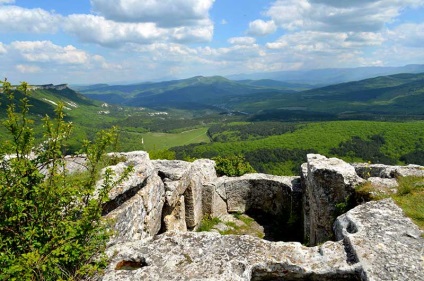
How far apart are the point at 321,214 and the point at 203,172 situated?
7192 millimetres

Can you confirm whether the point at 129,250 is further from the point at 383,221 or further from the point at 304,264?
the point at 383,221

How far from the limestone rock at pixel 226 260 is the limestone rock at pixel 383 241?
0.34m

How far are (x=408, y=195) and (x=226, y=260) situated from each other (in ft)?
20.2

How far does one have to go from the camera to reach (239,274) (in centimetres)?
585

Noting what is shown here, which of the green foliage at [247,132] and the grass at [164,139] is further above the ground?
the green foliage at [247,132]

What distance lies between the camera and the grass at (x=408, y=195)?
774 centimetres

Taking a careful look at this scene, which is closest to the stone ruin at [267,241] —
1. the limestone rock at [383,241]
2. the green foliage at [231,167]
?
the limestone rock at [383,241]

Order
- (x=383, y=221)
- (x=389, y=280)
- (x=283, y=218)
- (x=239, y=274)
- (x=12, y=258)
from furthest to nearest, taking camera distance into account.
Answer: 1. (x=283, y=218)
2. (x=383, y=221)
3. (x=239, y=274)
4. (x=389, y=280)
5. (x=12, y=258)

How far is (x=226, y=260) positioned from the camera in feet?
20.3

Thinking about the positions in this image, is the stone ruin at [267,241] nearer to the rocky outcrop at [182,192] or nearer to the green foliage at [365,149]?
the rocky outcrop at [182,192]

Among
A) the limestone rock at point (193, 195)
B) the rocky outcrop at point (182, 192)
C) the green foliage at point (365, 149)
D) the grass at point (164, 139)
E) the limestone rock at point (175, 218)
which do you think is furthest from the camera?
the grass at point (164, 139)

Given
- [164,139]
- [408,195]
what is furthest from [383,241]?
[164,139]

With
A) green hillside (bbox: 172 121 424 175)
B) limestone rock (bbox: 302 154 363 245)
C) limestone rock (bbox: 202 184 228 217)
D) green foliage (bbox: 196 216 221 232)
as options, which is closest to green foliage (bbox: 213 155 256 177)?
limestone rock (bbox: 202 184 228 217)

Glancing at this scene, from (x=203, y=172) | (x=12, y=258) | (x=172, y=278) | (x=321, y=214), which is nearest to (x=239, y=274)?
(x=172, y=278)
